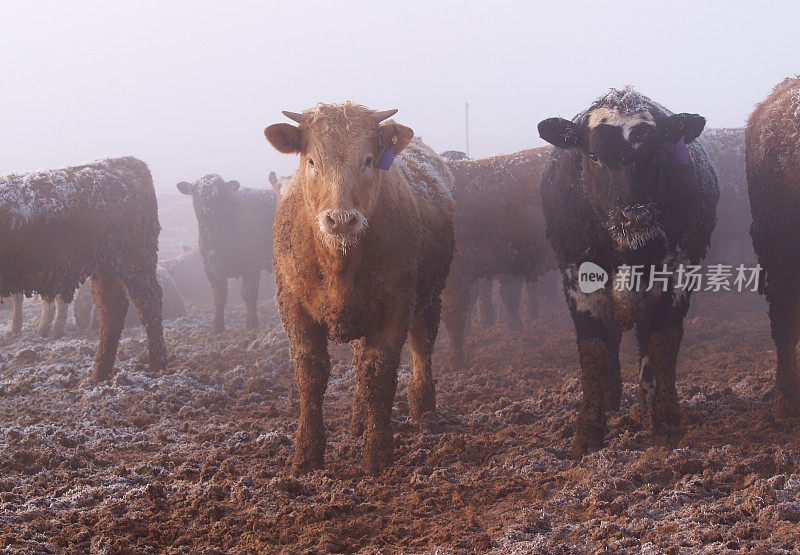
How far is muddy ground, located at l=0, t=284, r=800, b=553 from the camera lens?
11.6 ft

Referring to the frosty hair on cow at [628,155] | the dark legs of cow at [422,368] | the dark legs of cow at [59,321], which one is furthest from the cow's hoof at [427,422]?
the dark legs of cow at [59,321]

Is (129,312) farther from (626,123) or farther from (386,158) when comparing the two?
(626,123)

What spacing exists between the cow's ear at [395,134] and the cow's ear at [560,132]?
3.29ft

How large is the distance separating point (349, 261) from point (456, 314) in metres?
4.15

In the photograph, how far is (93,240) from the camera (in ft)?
25.6

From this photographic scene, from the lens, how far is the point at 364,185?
4445mm

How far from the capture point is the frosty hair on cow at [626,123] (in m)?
4.66

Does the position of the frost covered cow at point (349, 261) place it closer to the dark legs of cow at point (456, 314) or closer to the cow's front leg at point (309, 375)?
the cow's front leg at point (309, 375)

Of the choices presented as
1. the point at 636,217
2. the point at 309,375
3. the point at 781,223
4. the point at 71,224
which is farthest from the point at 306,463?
the point at 71,224

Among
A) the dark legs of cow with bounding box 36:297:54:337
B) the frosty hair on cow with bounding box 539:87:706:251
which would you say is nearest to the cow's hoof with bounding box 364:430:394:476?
the frosty hair on cow with bounding box 539:87:706:251

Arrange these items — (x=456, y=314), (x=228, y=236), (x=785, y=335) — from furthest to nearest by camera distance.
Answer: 1. (x=228, y=236)
2. (x=456, y=314)
3. (x=785, y=335)

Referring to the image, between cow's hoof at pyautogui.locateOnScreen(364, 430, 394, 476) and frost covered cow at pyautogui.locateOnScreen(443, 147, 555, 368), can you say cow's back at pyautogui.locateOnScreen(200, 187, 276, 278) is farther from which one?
cow's hoof at pyautogui.locateOnScreen(364, 430, 394, 476)

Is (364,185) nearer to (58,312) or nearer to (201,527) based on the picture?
(201,527)

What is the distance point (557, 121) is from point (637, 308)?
1.43 meters
